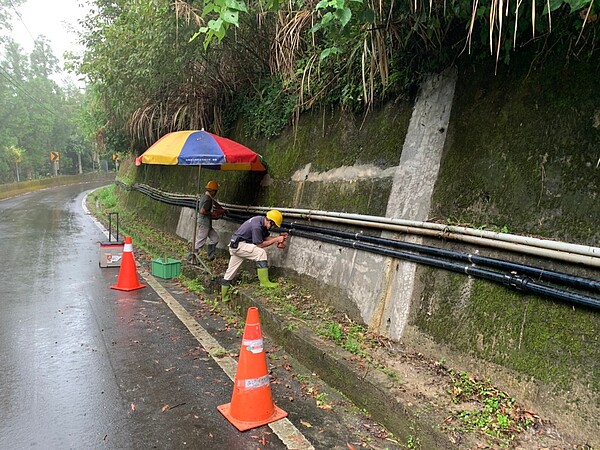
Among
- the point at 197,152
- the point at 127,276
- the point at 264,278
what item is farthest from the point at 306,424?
Result: the point at 127,276

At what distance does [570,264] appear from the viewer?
2998 mm

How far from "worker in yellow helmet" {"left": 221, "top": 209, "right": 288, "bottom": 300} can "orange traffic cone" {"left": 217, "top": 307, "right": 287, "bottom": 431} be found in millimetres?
2725

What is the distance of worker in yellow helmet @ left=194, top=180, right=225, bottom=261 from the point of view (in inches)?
341

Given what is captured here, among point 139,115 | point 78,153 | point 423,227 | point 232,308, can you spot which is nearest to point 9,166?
point 78,153

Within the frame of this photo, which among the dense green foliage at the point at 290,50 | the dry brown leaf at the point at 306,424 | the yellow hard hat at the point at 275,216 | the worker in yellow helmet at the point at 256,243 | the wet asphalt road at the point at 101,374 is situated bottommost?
the wet asphalt road at the point at 101,374

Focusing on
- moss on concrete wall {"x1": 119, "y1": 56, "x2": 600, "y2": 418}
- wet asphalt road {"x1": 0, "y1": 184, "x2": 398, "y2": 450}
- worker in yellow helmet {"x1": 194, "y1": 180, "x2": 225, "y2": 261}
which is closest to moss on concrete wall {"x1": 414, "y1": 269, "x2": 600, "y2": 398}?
moss on concrete wall {"x1": 119, "y1": 56, "x2": 600, "y2": 418}

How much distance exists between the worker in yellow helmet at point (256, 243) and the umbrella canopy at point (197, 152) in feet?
3.73

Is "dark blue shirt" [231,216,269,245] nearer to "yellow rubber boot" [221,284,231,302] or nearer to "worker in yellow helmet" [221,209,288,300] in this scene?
"worker in yellow helmet" [221,209,288,300]

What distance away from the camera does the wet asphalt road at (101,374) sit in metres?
3.23

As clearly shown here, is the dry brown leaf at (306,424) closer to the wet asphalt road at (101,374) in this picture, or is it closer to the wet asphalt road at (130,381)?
the wet asphalt road at (130,381)

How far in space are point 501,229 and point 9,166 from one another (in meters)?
50.8

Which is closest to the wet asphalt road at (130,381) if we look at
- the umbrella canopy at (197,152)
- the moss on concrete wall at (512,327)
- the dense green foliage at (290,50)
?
the moss on concrete wall at (512,327)

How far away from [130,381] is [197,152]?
3.73m

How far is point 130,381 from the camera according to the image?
13.4 feet
